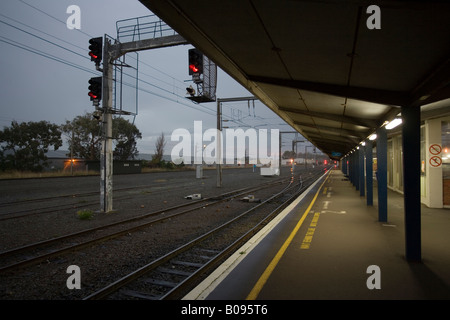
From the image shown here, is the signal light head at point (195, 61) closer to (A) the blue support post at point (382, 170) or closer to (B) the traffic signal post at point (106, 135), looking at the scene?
(B) the traffic signal post at point (106, 135)

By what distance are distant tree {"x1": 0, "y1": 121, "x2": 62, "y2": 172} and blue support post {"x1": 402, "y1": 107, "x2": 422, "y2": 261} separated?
1745 inches

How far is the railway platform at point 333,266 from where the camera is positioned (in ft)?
13.8

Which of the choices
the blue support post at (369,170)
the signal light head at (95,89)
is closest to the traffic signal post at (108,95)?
the signal light head at (95,89)

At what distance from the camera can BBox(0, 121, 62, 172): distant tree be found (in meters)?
37.8

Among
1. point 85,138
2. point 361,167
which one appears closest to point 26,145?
point 85,138

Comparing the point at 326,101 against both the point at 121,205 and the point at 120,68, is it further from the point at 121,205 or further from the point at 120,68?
the point at 121,205

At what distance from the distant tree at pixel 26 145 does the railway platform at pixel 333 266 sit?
41663 mm

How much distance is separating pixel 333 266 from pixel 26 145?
46258 mm

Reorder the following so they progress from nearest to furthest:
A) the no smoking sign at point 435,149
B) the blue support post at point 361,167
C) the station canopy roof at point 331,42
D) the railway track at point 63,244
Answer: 1. the station canopy roof at point 331,42
2. the railway track at point 63,244
3. the no smoking sign at point 435,149
4. the blue support post at point 361,167

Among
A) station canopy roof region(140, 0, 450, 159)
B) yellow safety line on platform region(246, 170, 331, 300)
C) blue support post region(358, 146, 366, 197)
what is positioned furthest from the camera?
blue support post region(358, 146, 366, 197)

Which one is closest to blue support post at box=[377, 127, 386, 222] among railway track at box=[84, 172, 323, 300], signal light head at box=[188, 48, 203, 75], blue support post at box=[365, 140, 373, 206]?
blue support post at box=[365, 140, 373, 206]

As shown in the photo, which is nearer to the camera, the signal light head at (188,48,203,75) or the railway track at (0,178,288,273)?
the railway track at (0,178,288,273)

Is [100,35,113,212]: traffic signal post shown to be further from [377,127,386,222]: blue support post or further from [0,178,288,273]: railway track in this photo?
[377,127,386,222]: blue support post

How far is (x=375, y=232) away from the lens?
7938 mm
